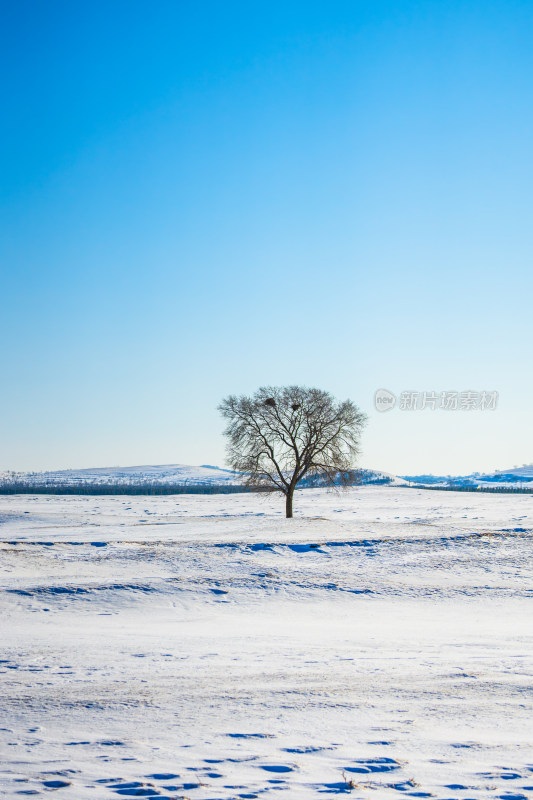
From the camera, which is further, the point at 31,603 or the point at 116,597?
the point at 116,597

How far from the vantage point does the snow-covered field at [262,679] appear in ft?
16.7

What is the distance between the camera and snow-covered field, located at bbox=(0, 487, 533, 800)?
5.10 m

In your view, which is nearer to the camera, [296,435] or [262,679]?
[262,679]

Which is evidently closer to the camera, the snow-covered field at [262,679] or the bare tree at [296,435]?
the snow-covered field at [262,679]

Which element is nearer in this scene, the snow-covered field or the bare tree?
the snow-covered field

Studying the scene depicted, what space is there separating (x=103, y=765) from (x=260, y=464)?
38164 millimetres

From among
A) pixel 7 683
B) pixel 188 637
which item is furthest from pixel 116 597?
pixel 7 683

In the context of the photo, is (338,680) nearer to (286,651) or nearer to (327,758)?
(286,651)

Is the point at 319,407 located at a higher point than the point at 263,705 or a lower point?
higher

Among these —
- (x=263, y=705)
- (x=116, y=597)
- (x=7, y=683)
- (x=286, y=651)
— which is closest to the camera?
(x=263, y=705)

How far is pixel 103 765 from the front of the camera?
522 centimetres

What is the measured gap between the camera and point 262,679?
26.7 ft

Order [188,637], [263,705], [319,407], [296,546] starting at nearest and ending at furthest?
1. [263,705]
2. [188,637]
3. [296,546]
4. [319,407]

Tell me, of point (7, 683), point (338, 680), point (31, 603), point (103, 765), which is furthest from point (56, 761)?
point (31, 603)
